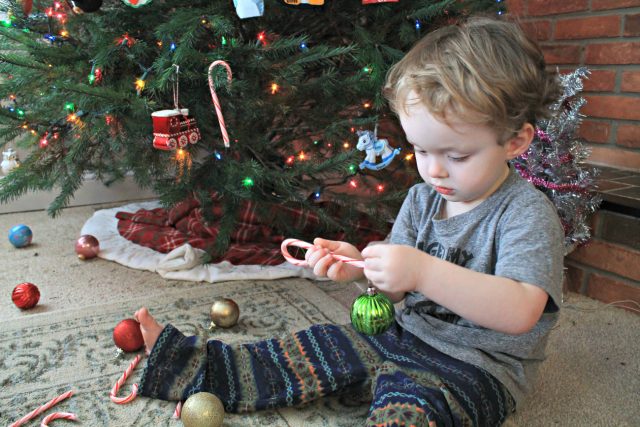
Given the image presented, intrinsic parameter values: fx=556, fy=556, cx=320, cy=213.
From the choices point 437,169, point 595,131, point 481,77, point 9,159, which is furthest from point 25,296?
point 595,131

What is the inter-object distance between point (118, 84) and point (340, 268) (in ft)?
2.96

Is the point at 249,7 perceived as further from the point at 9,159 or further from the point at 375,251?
the point at 9,159

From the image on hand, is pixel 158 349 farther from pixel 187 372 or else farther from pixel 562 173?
pixel 562 173

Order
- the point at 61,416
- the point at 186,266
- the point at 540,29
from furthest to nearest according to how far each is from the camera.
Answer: the point at 540,29, the point at 186,266, the point at 61,416

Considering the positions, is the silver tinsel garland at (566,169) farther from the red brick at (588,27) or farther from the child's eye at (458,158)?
the child's eye at (458,158)

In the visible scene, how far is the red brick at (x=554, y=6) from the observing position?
1.89 m

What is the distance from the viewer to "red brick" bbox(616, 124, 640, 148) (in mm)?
1785

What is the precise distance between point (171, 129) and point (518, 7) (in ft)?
4.87

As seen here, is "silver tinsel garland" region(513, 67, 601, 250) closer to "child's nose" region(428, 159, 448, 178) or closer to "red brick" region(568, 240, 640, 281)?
"red brick" region(568, 240, 640, 281)

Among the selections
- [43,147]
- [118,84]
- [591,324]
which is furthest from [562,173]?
[43,147]

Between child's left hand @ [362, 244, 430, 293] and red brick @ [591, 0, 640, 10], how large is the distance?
143cm

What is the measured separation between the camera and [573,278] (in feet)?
5.34

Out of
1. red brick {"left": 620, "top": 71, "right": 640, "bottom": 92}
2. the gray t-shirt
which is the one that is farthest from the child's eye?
red brick {"left": 620, "top": 71, "right": 640, "bottom": 92}

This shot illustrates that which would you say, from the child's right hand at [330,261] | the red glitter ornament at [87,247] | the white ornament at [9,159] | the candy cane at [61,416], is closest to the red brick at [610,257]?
the child's right hand at [330,261]
